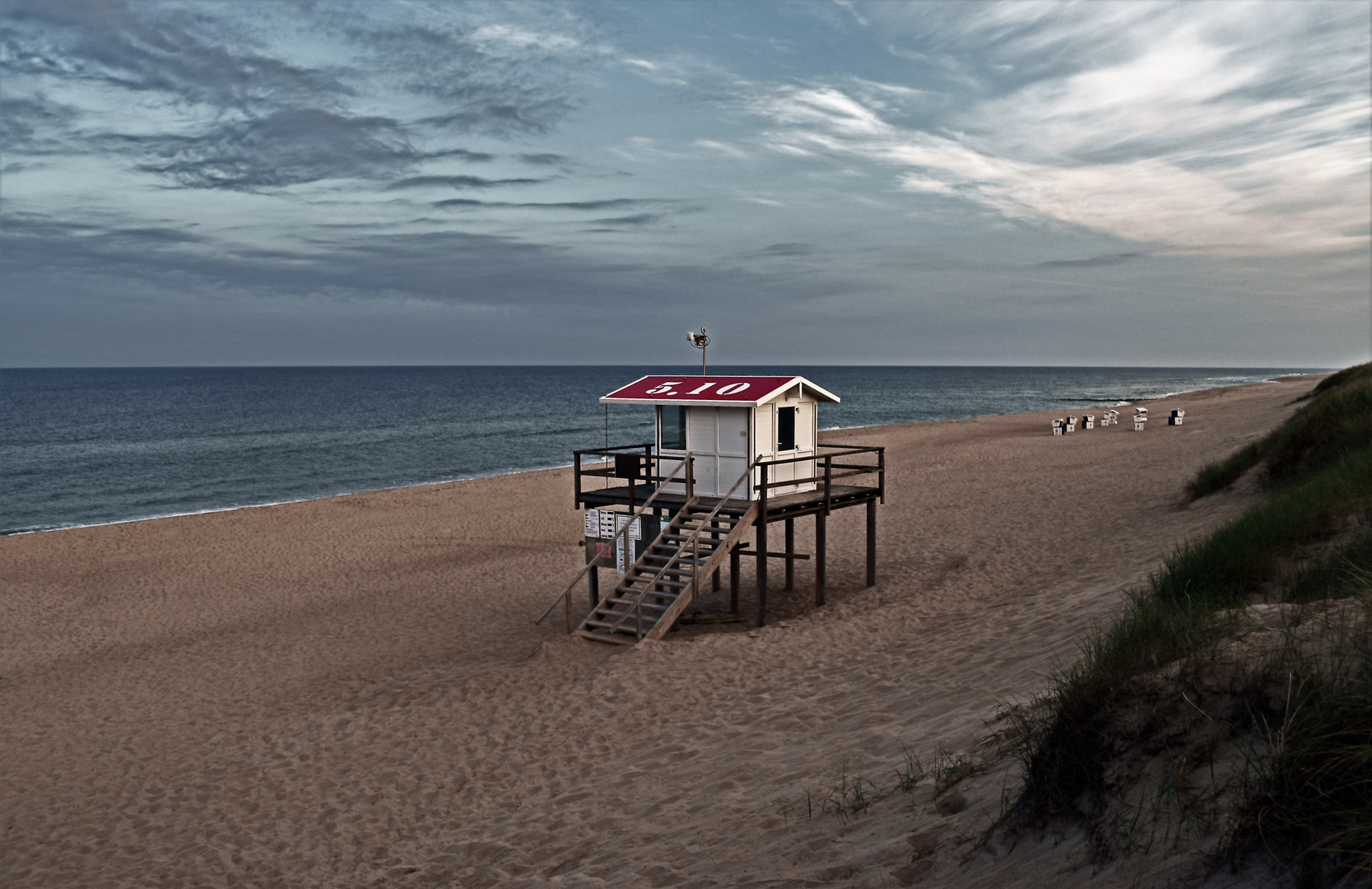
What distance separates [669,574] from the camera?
15.3m

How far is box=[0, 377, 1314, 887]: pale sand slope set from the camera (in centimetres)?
709

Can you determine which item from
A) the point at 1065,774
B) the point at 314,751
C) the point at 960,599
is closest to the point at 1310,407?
the point at 960,599

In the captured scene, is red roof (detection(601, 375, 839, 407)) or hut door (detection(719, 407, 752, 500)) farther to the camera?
hut door (detection(719, 407, 752, 500))

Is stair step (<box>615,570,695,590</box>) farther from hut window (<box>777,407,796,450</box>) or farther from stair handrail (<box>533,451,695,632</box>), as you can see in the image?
hut window (<box>777,407,796,450</box>)

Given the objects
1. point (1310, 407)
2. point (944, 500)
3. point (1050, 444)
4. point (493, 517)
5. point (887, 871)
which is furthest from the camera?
point (1050, 444)

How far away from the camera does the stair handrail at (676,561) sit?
1413 centimetres

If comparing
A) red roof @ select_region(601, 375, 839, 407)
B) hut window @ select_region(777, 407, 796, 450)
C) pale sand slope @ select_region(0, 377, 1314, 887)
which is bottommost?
pale sand slope @ select_region(0, 377, 1314, 887)

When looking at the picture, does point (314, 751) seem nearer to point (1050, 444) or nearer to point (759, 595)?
point (759, 595)

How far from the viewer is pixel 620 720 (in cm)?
1073

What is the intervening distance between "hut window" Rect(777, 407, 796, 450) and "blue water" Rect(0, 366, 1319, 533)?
28.2 metres

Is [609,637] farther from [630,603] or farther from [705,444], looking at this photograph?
[705,444]

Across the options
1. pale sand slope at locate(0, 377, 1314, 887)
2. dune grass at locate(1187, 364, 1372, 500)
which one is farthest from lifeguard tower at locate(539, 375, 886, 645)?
dune grass at locate(1187, 364, 1372, 500)

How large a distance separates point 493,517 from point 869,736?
75.5 ft

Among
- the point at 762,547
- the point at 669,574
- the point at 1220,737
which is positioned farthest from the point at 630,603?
the point at 1220,737
